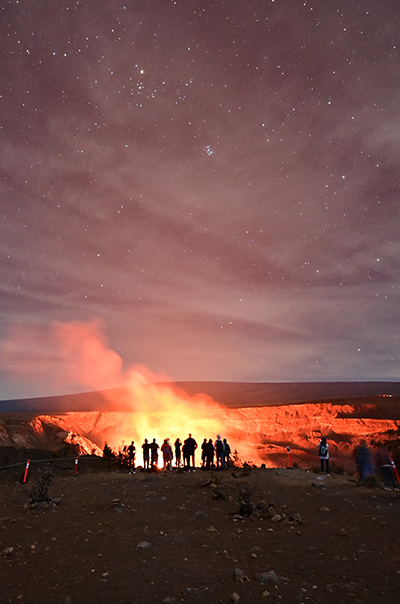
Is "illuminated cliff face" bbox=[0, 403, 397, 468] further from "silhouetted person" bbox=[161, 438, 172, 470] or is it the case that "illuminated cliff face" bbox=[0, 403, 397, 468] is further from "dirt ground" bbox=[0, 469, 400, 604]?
"dirt ground" bbox=[0, 469, 400, 604]

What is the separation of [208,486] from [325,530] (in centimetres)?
463

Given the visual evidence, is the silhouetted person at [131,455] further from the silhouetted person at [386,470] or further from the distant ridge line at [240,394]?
the distant ridge line at [240,394]

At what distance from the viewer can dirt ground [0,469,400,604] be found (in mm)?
4895

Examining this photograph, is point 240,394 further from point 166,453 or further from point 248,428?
point 166,453

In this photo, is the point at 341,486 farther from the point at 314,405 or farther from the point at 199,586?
the point at 314,405

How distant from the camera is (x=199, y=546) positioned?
6504 millimetres

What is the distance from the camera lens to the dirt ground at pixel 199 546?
4.89 m

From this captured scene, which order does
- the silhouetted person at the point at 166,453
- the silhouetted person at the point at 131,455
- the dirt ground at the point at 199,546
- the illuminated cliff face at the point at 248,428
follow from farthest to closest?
1. the illuminated cliff face at the point at 248,428
2. the silhouetted person at the point at 131,455
3. the silhouetted person at the point at 166,453
4. the dirt ground at the point at 199,546

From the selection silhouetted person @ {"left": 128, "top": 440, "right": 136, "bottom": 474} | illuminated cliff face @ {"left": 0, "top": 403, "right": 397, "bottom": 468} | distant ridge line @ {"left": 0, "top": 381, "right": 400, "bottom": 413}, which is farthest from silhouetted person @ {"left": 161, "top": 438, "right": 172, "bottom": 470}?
distant ridge line @ {"left": 0, "top": 381, "right": 400, "bottom": 413}

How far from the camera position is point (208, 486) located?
11359mm

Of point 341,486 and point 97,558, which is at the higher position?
point 97,558

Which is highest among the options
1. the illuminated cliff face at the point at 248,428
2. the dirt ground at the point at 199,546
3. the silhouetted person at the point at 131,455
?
the dirt ground at the point at 199,546

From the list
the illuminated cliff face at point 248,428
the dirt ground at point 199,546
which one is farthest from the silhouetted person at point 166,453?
the illuminated cliff face at point 248,428

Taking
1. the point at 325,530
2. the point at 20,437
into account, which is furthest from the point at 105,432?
the point at 325,530
